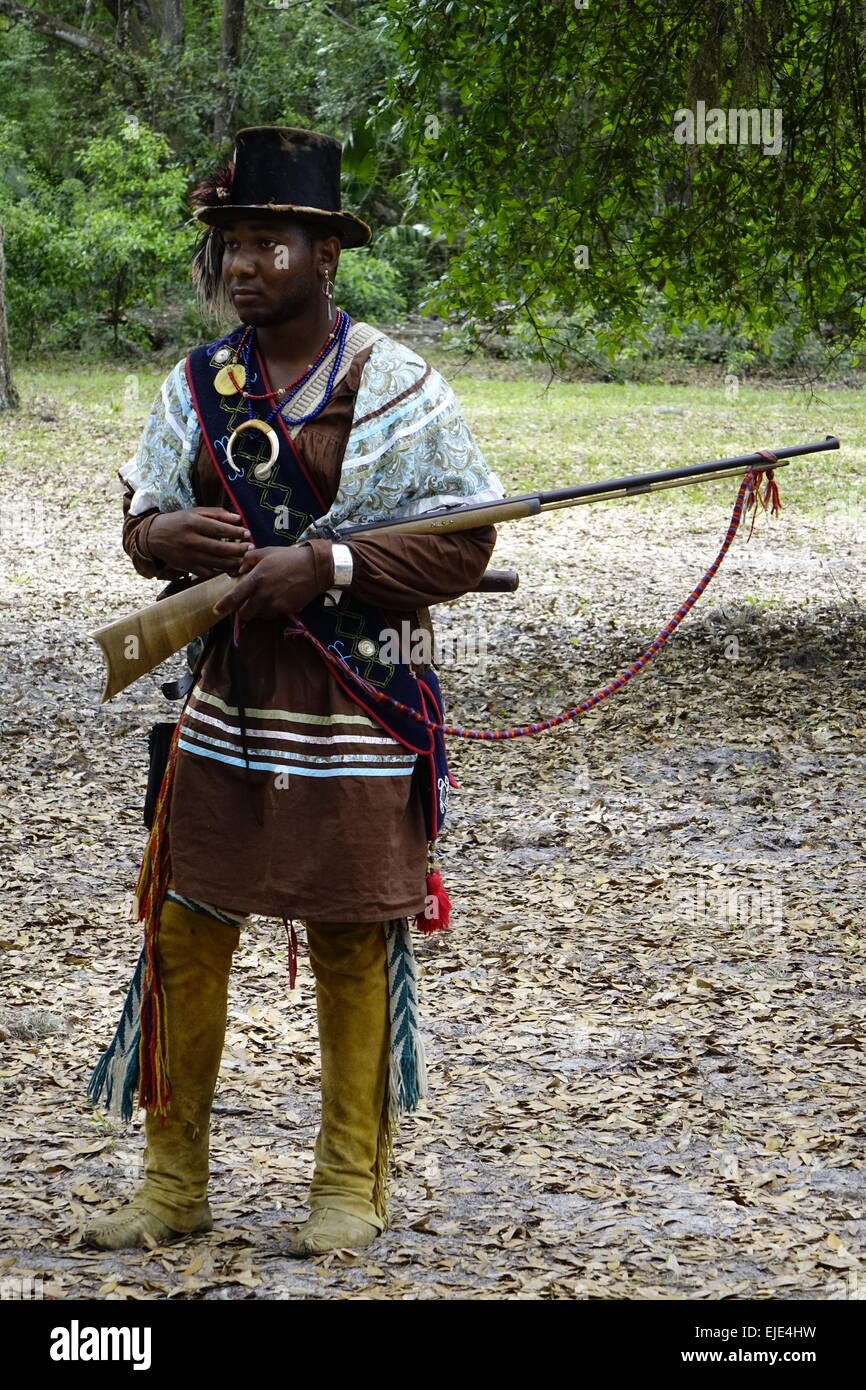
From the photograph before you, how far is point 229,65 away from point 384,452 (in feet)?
96.6

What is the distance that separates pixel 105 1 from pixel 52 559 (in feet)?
85.5

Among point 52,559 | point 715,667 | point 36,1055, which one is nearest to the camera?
point 36,1055

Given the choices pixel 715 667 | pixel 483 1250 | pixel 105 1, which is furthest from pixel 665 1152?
pixel 105 1

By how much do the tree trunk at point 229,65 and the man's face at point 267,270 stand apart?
28.5 m

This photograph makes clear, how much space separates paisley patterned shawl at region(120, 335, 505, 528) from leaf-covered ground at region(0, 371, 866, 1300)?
1.66 m

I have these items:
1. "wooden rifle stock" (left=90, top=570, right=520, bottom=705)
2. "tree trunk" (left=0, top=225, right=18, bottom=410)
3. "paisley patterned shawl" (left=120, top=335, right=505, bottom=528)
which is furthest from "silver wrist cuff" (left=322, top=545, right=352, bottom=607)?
"tree trunk" (left=0, top=225, right=18, bottom=410)

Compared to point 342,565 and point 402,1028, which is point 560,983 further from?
point 342,565

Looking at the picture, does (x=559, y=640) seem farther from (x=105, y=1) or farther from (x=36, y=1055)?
(x=105, y=1)

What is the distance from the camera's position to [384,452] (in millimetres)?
3219

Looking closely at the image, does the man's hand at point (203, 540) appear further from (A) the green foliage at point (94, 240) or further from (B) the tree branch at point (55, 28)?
(B) the tree branch at point (55, 28)

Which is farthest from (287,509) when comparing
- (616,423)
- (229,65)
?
(229,65)

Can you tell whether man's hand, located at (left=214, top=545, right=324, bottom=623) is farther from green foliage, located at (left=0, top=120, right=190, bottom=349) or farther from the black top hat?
green foliage, located at (left=0, top=120, right=190, bottom=349)

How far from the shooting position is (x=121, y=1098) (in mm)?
3420

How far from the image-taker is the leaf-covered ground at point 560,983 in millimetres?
3391
